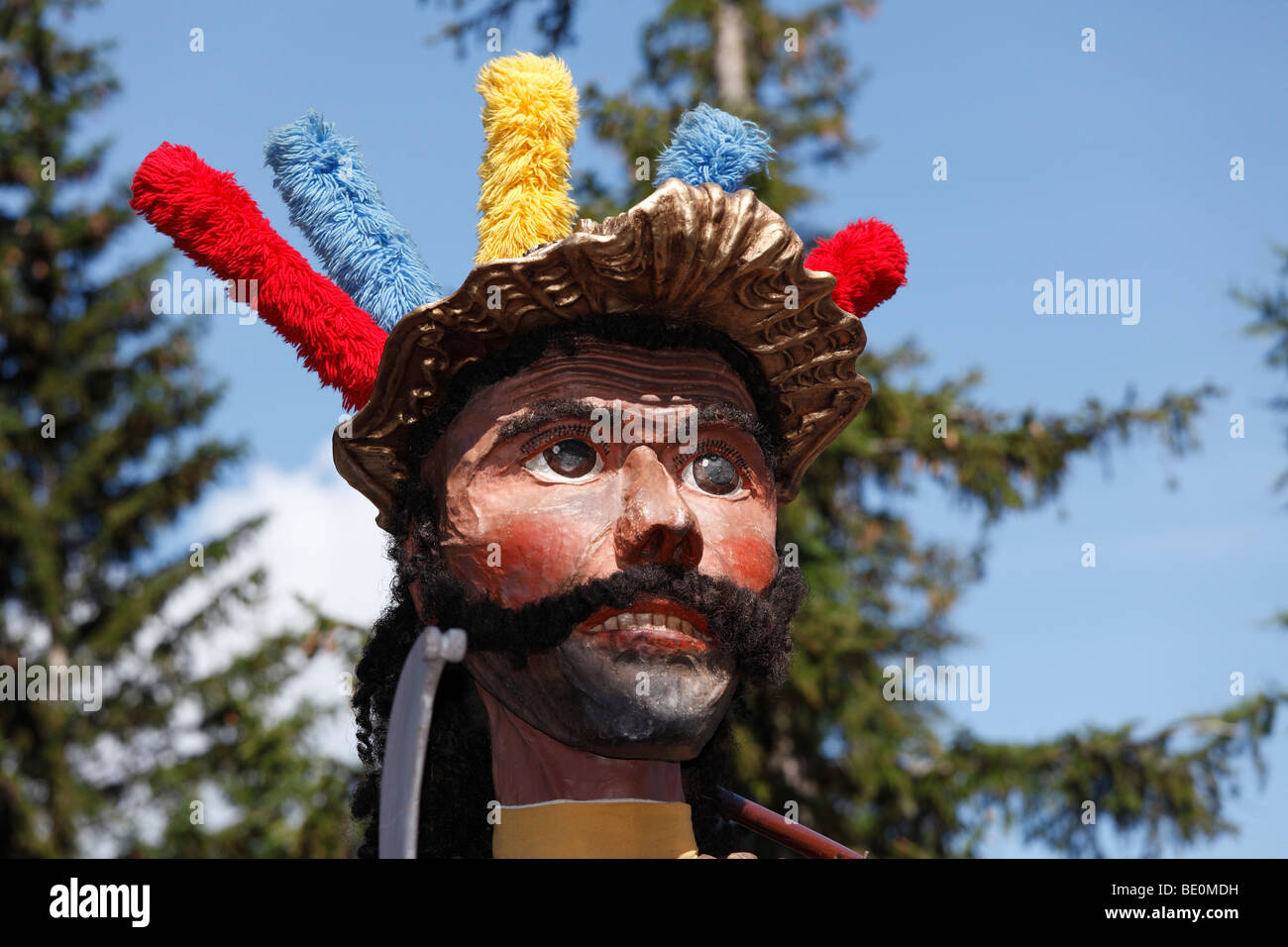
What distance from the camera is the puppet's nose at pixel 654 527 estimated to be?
140 inches

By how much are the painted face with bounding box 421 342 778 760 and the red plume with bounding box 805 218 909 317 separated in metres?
0.45

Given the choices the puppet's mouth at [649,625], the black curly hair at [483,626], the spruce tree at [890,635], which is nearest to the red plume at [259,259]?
the black curly hair at [483,626]

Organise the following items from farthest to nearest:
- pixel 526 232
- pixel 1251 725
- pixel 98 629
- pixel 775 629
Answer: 1. pixel 98 629
2. pixel 1251 725
3. pixel 526 232
4. pixel 775 629

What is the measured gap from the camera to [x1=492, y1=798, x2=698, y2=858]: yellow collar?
12.2ft

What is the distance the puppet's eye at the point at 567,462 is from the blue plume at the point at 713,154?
85 cm

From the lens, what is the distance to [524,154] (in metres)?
4.27

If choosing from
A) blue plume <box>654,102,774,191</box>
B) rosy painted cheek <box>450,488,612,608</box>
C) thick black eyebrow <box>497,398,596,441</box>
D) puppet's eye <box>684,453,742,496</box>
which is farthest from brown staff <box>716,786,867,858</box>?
blue plume <box>654,102,774,191</box>

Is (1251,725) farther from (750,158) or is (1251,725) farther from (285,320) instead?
(285,320)

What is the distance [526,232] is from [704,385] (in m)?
0.65

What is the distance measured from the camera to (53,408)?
45.6 ft

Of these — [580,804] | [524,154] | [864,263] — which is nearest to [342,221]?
[524,154]

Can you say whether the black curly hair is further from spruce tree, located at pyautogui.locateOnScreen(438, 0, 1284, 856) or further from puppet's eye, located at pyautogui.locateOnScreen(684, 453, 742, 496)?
spruce tree, located at pyautogui.locateOnScreen(438, 0, 1284, 856)
